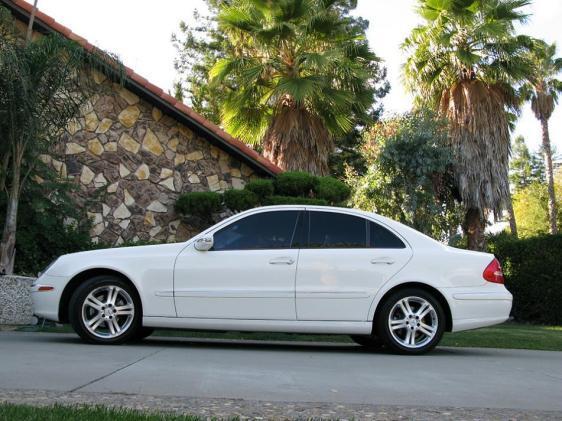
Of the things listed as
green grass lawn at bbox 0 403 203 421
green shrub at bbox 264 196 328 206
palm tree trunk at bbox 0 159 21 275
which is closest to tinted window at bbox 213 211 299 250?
green grass lawn at bbox 0 403 203 421

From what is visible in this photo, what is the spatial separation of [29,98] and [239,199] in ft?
14.4

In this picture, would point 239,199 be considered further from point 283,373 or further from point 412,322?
point 283,373

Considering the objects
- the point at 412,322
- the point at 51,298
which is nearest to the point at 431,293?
the point at 412,322

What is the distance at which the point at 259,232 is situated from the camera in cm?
810

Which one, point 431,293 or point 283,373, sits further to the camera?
point 431,293

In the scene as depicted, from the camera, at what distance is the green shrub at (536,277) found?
17078mm

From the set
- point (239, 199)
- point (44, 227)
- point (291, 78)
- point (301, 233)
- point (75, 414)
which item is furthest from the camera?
point (291, 78)

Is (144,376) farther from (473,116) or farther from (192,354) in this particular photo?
(473,116)

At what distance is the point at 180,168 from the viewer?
46.5ft

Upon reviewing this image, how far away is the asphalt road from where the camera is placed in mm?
5094

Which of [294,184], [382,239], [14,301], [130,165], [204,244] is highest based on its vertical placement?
[130,165]

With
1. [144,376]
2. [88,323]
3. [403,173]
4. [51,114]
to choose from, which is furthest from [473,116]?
[144,376]

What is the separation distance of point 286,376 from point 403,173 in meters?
15.5

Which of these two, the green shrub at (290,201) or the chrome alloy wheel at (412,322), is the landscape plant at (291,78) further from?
the chrome alloy wheel at (412,322)
